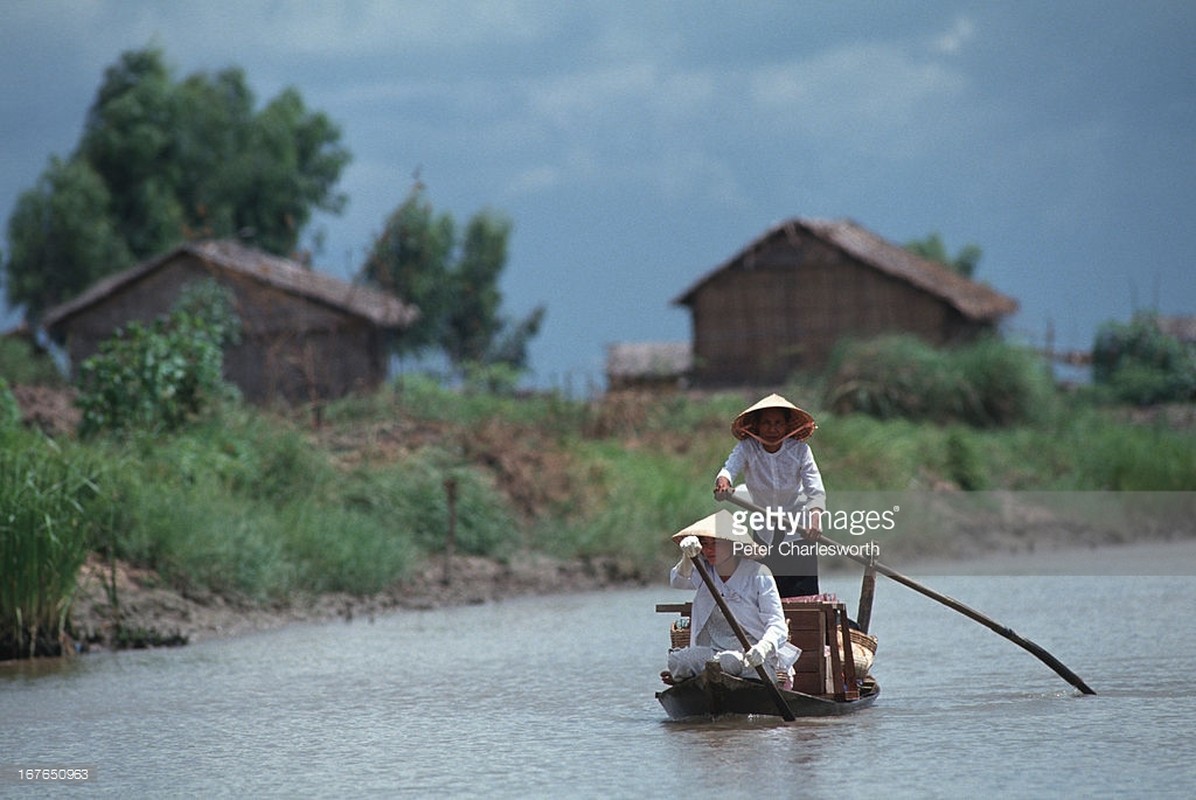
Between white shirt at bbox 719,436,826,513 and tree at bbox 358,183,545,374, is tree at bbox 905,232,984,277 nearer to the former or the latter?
tree at bbox 358,183,545,374

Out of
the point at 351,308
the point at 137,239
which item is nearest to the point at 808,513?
the point at 351,308

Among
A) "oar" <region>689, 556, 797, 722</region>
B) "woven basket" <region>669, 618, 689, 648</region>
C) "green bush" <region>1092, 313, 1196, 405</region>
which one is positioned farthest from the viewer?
"green bush" <region>1092, 313, 1196, 405</region>

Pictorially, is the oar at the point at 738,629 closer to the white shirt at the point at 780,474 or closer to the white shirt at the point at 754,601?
the white shirt at the point at 754,601

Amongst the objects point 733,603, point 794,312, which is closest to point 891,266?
point 794,312

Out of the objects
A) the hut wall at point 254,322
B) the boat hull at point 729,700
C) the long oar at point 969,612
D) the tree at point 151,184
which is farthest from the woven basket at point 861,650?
the tree at point 151,184

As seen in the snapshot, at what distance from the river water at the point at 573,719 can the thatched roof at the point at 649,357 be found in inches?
944

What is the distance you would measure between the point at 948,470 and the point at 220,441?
10.7 metres

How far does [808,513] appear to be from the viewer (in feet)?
30.3

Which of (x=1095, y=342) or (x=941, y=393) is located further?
(x=1095, y=342)

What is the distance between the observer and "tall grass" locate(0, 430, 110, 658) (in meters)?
12.9

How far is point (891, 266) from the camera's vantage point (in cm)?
3725

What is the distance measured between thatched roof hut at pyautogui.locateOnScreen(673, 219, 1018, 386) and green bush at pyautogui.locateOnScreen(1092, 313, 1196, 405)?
2.39m

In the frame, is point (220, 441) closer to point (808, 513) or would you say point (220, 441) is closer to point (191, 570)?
point (191, 570)

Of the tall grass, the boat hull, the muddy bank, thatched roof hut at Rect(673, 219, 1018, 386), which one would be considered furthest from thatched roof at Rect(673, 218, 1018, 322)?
the boat hull
